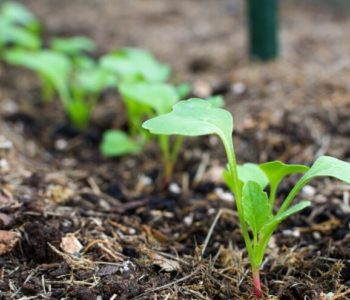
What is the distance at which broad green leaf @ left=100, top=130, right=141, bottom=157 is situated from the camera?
7.16ft

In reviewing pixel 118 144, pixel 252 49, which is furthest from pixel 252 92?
pixel 118 144

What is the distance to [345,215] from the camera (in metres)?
1.68

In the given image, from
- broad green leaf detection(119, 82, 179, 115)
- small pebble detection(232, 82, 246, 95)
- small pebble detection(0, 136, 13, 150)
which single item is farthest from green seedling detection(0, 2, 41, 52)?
broad green leaf detection(119, 82, 179, 115)

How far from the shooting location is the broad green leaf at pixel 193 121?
3.97ft

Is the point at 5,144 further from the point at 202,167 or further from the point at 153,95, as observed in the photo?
the point at 202,167

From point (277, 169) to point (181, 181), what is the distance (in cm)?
71

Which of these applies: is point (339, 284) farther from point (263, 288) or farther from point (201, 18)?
point (201, 18)

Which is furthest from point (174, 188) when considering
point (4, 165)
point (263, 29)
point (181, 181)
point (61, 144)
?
point (263, 29)

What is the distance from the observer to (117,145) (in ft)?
7.25

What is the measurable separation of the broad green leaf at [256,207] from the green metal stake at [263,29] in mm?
1649

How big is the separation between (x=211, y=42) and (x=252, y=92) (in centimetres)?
91

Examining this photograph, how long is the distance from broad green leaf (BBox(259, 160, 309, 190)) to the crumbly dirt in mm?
213

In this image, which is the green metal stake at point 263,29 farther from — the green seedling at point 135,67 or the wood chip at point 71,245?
the wood chip at point 71,245

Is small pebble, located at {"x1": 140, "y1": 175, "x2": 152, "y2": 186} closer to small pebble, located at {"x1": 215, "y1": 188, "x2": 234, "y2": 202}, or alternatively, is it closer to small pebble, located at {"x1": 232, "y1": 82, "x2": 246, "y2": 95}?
small pebble, located at {"x1": 215, "y1": 188, "x2": 234, "y2": 202}
